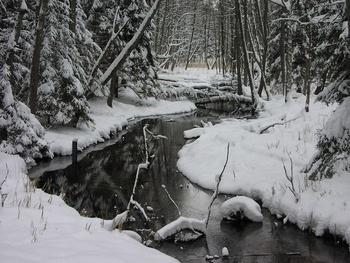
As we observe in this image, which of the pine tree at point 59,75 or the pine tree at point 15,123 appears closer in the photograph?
the pine tree at point 15,123

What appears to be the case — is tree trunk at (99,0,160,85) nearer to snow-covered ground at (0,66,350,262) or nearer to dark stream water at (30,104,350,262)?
snow-covered ground at (0,66,350,262)

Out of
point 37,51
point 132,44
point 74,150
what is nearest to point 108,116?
point 132,44

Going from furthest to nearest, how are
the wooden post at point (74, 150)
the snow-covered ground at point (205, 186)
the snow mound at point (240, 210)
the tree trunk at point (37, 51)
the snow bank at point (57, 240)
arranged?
the wooden post at point (74, 150) < the tree trunk at point (37, 51) < the snow mound at point (240, 210) < the snow-covered ground at point (205, 186) < the snow bank at point (57, 240)

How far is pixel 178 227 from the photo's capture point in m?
6.67

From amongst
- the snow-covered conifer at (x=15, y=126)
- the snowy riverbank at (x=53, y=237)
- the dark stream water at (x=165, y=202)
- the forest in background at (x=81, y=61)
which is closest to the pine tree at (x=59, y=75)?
the forest in background at (x=81, y=61)

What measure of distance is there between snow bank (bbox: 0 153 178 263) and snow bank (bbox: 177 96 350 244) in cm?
383

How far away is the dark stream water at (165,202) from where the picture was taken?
20.4ft

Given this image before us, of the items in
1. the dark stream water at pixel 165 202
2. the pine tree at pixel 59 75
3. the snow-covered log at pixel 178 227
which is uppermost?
the pine tree at pixel 59 75

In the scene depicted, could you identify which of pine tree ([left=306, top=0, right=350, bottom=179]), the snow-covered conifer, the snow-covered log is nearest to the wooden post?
the snow-covered conifer

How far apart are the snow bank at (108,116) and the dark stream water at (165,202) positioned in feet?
2.04

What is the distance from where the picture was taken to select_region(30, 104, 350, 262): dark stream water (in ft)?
20.4

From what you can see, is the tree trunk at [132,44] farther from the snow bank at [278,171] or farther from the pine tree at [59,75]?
the snow bank at [278,171]

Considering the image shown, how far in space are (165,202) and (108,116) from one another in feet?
39.8

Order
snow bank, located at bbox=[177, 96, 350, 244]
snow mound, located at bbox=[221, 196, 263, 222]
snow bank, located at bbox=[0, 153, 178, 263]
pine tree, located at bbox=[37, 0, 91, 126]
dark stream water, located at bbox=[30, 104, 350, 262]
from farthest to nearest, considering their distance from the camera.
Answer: pine tree, located at bbox=[37, 0, 91, 126] → snow mound, located at bbox=[221, 196, 263, 222] → snow bank, located at bbox=[177, 96, 350, 244] → dark stream water, located at bbox=[30, 104, 350, 262] → snow bank, located at bbox=[0, 153, 178, 263]
